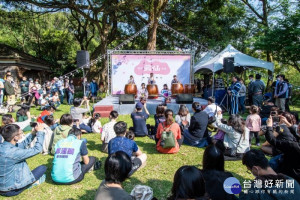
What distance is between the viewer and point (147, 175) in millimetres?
3857

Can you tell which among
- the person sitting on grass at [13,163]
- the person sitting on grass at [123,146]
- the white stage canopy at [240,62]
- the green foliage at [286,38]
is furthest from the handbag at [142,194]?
the green foliage at [286,38]

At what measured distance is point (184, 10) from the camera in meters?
18.0

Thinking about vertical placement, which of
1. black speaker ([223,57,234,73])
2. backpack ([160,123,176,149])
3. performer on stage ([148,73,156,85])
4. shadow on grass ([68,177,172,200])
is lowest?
shadow on grass ([68,177,172,200])

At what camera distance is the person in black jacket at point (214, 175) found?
230cm

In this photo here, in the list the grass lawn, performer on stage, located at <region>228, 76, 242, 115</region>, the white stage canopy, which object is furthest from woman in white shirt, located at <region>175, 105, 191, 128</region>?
the white stage canopy

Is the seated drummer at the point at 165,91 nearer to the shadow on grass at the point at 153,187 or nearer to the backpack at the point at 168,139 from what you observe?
the backpack at the point at 168,139

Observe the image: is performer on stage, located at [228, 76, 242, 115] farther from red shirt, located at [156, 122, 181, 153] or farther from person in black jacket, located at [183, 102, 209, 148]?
red shirt, located at [156, 122, 181, 153]

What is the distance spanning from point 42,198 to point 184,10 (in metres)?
17.4

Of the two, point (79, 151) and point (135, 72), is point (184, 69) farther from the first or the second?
point (79, 151)

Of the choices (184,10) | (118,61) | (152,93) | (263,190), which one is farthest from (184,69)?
(263,190)

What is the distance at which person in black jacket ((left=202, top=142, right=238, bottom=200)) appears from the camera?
7.54ft

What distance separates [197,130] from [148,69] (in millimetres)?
8162

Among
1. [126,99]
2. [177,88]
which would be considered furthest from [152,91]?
[126,99]

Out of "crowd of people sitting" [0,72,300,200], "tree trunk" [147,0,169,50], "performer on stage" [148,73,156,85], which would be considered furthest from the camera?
"tree trunk" [147,0,169,50]
